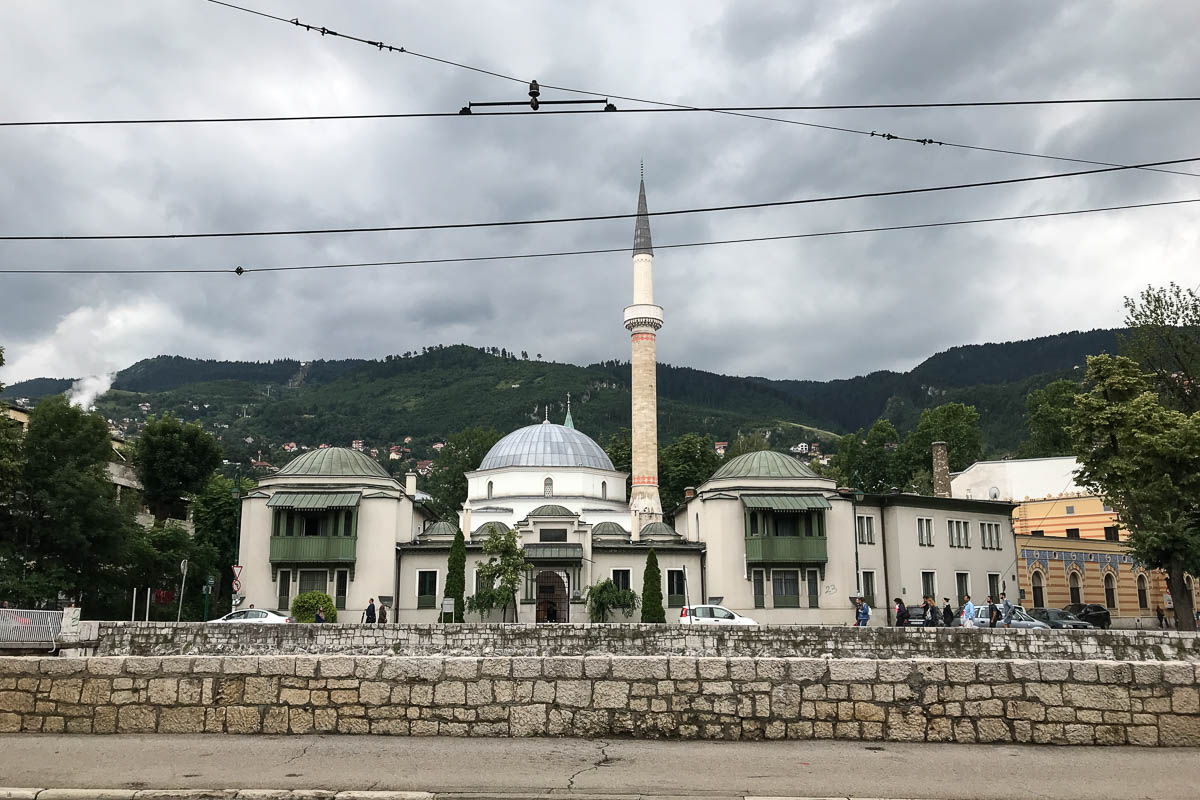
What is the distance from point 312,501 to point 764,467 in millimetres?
18326

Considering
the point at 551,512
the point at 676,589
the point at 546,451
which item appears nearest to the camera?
the point at 676,589

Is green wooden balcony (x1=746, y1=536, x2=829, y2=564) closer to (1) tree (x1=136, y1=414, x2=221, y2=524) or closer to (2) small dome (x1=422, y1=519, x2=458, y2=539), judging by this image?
(2) small dome (x1=422, y1=519, x2=458, y2=539)

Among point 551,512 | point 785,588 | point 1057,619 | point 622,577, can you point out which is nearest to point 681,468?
point 551,512

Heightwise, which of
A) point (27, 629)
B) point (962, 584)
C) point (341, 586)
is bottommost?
point (27, 629)

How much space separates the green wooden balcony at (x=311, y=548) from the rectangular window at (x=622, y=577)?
34.6 ft

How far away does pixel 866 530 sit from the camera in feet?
126

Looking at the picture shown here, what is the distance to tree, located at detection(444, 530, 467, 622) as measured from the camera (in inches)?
1350

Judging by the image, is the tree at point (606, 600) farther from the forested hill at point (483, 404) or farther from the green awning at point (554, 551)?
the forested hill at point (483, 404)

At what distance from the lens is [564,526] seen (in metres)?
39.4

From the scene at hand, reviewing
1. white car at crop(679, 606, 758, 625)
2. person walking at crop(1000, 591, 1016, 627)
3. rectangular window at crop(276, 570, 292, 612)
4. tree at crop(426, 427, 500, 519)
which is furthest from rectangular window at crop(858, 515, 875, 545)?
tree at crop(426, 427, 500, 519)

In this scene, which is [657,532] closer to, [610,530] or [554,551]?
[610,530]

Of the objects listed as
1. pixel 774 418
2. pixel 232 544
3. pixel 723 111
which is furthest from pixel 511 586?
pixel 774 418

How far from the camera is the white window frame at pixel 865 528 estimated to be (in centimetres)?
3809

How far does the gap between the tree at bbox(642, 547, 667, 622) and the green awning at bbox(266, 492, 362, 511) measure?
38.7 ft
